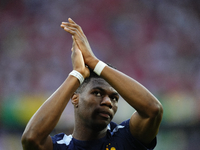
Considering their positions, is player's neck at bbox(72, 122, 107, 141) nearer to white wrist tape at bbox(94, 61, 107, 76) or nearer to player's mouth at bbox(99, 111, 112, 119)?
player's mouth at bbox(99, 111, 112, 119)

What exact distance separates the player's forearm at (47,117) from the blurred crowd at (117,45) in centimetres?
543

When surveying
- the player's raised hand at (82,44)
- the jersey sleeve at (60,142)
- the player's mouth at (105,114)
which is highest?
the player's raised hand at (82,44)

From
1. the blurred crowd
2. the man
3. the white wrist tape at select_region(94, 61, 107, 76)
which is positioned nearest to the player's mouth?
the man

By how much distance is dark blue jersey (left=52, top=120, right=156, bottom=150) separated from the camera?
265 cm

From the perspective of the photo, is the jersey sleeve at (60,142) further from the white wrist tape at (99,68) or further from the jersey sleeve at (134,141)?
the white wrist tape at (99,68)

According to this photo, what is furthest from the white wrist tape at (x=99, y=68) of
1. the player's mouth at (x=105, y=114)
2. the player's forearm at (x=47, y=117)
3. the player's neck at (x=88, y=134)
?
the player's neck at (x=88, y=134)

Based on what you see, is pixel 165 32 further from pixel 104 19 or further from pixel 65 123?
pixel 65 123

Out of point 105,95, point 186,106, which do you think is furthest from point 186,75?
point 105,95

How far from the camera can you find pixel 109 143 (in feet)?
8.89

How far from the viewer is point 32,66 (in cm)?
805

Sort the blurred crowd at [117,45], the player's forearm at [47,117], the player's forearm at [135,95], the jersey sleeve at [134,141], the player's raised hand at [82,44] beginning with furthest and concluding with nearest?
the blurred crowd at [117,45] < the player's raised hand at [82,44] < the jersey sleeve at [134,141] < the player's forearm at [135,95] < the player's forearm at [47,117]

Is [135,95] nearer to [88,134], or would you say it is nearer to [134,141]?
[134,141]

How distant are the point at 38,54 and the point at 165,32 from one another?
450 centimetres

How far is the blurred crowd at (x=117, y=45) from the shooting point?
307 inches
